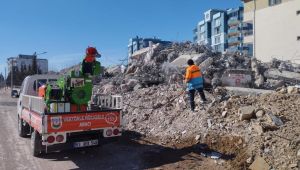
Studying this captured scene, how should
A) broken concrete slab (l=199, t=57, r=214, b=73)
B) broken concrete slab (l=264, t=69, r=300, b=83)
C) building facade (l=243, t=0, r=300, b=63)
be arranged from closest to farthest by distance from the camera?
broken concrete slab (l=264, t=69, r=300, b=83)
broken concrete slab (l=199, t=57, r=214, b=73)
building facade (l=243, t=0, r=300, b=63)

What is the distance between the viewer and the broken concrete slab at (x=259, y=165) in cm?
706

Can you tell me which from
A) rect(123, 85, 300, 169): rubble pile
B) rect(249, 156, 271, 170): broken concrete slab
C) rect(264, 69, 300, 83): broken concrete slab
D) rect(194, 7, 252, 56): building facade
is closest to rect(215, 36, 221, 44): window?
rect(194, 7, 252, 56): building facade

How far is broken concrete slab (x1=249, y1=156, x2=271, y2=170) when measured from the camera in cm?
706

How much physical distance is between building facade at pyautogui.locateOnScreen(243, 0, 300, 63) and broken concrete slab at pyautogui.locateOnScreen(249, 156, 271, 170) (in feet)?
97.7

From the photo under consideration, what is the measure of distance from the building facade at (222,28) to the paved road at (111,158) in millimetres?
63143

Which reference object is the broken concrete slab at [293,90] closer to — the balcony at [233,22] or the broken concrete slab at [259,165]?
the broken concrete slab at [259,165]

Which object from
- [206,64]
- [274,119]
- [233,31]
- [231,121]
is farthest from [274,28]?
[233,31]

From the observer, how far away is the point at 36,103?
8.60 metres

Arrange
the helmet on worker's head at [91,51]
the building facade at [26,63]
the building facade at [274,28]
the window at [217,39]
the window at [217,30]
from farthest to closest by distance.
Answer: the window at [217,30] → the window at [217,39] → the building facade at [26,63] → the building facade at [274,28] → the helmet on worker's head at [91,51]

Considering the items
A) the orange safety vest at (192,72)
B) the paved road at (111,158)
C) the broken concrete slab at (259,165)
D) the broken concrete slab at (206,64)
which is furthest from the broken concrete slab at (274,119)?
the broken concrete slab at (206,64)

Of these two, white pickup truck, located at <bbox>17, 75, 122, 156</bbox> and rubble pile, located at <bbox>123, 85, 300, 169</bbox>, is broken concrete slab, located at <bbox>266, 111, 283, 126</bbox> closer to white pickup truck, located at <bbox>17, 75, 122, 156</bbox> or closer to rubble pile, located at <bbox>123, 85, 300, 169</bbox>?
rubble pile, located at <bbox>123, 85, 300, 169</bbox>

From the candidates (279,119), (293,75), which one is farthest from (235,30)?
(279,119)

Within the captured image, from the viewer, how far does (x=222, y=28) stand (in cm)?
8500

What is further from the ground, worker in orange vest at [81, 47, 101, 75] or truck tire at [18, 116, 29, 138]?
worker in orange vest at [81, 47, 101, 75]
